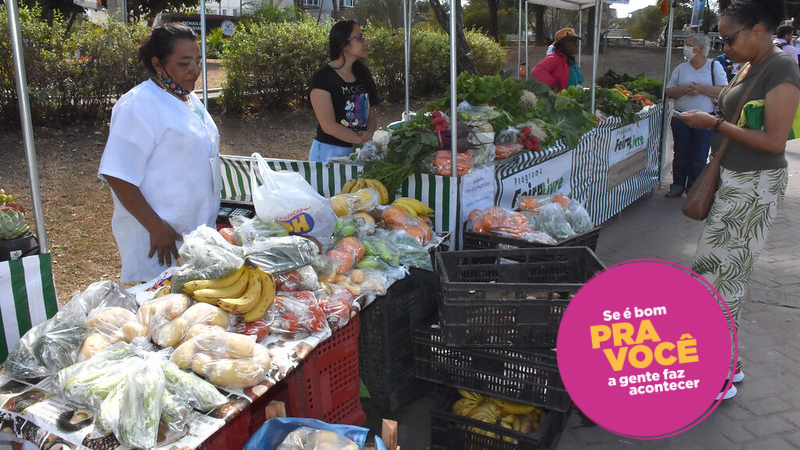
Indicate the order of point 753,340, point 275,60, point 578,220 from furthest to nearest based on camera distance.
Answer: point 275,60
point 753,340
point 578,220

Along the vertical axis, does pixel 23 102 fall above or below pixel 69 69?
below

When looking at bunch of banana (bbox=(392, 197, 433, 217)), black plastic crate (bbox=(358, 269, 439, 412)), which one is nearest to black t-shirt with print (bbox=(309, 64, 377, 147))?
bunch of banana (bbox=(392, 197, 433, 217))

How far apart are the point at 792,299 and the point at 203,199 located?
4882 millimetres

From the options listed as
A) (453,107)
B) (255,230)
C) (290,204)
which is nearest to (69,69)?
(453,107)

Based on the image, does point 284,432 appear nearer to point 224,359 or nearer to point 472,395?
point 224,359

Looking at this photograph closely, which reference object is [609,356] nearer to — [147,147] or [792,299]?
[147,147]

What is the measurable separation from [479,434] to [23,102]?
264 cm

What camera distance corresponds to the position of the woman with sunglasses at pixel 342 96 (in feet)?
15.1

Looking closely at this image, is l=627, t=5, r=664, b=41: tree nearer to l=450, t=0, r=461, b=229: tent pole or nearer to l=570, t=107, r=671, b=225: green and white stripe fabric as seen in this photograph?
l=570, t=107, r=671, b=225: green and white stripe fabric

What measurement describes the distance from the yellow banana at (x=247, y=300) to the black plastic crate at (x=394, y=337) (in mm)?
789

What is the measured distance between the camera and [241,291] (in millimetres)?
2348

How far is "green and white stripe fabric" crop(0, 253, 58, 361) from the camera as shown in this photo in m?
2.57

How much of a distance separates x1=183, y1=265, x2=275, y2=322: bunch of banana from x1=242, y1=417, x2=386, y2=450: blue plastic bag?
1.39 feet

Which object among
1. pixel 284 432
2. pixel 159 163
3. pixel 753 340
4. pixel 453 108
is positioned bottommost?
pixel 753 340
